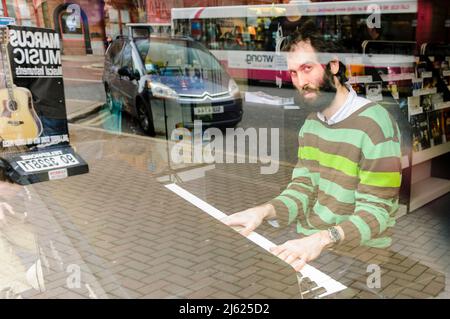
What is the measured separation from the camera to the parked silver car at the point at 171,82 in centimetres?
602

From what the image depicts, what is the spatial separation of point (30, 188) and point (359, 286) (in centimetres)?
374

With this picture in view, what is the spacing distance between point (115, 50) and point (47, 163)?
7.00ft

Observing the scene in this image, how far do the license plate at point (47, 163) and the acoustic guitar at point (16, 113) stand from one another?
0.83 feet

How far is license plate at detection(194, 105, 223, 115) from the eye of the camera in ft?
20.4

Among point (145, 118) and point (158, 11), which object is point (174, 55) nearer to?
point (158, 11)

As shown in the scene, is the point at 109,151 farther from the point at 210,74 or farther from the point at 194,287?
the point at 194,287

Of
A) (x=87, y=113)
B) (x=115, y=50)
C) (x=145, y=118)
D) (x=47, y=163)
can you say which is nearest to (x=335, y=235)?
(x=47, y=163)

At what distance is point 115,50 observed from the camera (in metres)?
6.07

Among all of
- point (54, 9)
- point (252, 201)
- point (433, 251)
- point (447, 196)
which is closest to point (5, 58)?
point (54, 9)

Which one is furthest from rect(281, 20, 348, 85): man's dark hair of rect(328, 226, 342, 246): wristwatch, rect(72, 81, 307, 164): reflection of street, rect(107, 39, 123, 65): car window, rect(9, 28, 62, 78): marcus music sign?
rect(107, 39, 123, 65): car window

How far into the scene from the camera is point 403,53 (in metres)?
4.09

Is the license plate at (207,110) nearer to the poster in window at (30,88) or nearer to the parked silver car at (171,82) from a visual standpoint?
the parked silver car at (171,82)

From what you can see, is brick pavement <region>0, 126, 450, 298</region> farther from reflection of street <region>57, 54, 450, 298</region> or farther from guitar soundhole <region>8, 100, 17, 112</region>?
guitar soundhole <region>8, 100, 17, 112</region>
